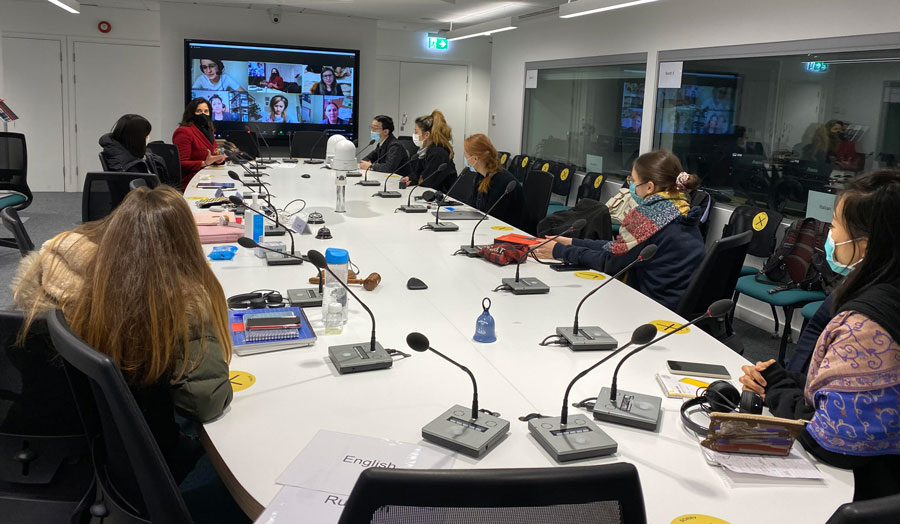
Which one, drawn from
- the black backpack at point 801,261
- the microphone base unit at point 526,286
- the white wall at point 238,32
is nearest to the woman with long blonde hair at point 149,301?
the microphone base unit at point 526,286

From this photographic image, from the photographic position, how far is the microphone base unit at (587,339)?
7.10 feet

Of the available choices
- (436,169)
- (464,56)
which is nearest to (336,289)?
(436,169)

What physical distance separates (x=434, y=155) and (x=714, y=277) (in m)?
3.90

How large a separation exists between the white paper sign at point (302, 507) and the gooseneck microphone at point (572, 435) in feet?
1.61

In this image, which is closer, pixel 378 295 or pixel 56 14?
pixel 378 295

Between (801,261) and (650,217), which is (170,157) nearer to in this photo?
(650,217)

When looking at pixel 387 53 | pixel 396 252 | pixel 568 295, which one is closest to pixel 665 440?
pixel 568 295

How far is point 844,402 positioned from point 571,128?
646cm

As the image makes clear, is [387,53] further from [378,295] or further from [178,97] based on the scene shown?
[378,295]

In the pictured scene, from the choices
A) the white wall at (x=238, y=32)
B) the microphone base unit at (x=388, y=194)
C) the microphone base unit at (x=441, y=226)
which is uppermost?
the white wall at (x=238, y=32)

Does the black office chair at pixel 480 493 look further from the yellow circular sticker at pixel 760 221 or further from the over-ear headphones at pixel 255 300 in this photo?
the yellow circular sticker at pixel 760 221

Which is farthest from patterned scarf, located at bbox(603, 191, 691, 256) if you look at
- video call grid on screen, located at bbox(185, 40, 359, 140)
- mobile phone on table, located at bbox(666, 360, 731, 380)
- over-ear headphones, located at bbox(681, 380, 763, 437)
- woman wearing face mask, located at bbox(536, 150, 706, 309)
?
video call grid on screen, located at bbox(185, 40, 359, 140)

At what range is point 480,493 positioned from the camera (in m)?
0.71

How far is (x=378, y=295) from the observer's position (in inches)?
105
